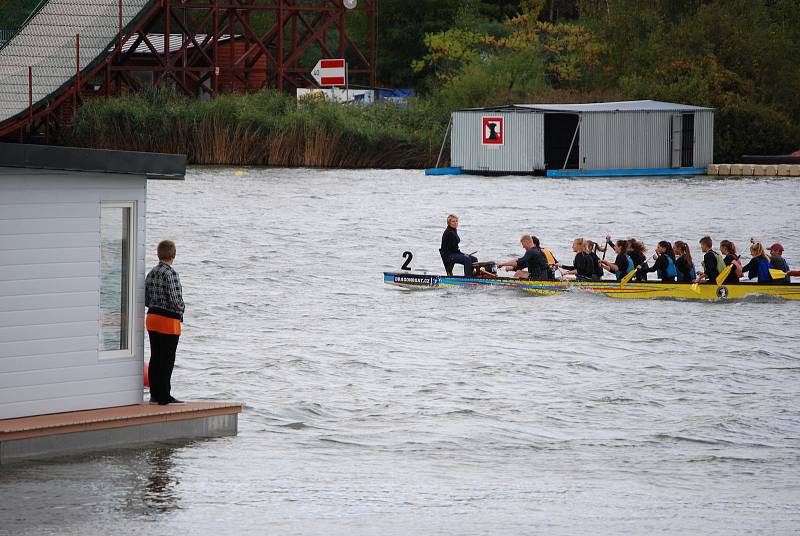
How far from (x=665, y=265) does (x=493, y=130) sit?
98.6 feet

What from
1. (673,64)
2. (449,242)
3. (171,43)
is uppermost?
(171,43)

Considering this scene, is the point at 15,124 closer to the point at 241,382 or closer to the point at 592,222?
the point at 592,222

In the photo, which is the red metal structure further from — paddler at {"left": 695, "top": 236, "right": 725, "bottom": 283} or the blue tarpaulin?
paddler at {"left": 695, "top": 236, "right": 725, "bottom": 283}

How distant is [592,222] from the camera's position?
4194 centimetres

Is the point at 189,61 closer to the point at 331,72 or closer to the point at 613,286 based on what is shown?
the point at 331,72

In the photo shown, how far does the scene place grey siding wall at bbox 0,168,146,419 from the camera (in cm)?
1389

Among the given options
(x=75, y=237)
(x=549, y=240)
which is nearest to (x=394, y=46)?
(x=549, y=240)

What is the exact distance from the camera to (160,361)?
14.8 metres

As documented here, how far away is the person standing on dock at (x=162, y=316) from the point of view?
14.6 meters

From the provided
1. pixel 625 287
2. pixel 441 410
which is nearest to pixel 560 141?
pixel 625 287

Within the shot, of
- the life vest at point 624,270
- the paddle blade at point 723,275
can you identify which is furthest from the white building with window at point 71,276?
the life vest at point 624,270

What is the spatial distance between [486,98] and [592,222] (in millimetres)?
26974

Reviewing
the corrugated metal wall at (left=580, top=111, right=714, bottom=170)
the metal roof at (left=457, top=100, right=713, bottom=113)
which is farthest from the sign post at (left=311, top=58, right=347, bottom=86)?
the corrugated metal wall at (left=580, top=111, right=714, bottom=170)

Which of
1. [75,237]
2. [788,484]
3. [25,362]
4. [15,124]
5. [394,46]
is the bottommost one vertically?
[788,484]
